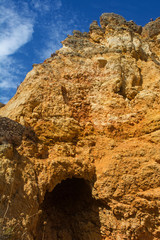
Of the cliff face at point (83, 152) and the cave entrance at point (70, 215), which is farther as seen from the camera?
the cave entrance at point (70, 215)

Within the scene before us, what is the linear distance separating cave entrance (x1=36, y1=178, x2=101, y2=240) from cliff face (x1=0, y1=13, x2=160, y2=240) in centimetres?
3

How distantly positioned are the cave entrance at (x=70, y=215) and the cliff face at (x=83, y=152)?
3 cm

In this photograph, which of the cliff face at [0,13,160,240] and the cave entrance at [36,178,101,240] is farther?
the cave entrance at [36,178,101,240]

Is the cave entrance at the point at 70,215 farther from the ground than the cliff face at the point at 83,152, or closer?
closer

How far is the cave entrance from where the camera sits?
235 inches

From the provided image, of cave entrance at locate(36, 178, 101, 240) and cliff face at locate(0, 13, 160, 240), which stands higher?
cliff face at locate(0, 13, 160, 240)

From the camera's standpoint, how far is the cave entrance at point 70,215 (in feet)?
19.6

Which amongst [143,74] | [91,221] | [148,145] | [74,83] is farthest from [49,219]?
[143,74]

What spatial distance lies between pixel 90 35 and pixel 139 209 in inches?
395

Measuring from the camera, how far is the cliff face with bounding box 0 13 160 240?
5.06 metres

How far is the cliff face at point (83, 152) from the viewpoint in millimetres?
5059

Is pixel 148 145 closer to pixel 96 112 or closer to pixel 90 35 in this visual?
pixel 96 112

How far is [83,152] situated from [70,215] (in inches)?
94.4

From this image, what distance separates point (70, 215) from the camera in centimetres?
680
